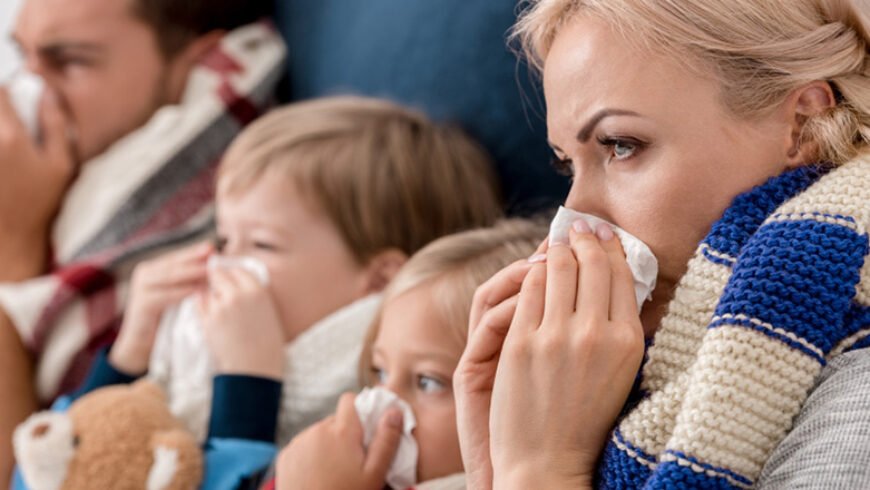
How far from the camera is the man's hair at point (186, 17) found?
2.16m

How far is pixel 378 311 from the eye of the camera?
4.48 feet

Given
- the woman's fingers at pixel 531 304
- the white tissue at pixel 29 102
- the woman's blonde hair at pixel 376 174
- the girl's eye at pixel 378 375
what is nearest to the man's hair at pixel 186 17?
the white tissue at pixel 29 102

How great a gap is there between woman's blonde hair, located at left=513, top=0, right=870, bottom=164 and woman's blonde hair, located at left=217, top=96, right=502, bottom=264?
2.08 ft

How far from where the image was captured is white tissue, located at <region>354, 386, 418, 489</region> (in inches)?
47.8

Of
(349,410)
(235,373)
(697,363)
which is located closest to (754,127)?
(697,363)

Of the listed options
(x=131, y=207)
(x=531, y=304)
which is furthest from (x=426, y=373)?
(x=131, y=207)

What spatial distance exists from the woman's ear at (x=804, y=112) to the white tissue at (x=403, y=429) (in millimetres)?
513

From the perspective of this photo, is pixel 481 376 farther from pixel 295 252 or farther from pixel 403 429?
pixel 295 252

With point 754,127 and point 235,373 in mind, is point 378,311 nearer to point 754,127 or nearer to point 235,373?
point 235,373

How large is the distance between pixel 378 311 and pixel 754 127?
0.57m

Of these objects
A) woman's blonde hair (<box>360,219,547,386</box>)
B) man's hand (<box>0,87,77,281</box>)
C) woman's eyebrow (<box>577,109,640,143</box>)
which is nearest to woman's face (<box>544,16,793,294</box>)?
woman's eyebrow (<box>577,109,640,143</box>)

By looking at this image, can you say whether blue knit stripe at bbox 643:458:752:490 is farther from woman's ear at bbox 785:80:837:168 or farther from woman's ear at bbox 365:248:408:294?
woman's ear at bbox 365:248:408:294

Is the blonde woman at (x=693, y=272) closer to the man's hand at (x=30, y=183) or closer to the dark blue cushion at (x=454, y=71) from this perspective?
the dark blue cushion at (x=454, y=71)

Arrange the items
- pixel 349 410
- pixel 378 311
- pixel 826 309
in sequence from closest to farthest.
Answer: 1. pixel 826 309
2. pixel 349 410
3. pixel 378 311
